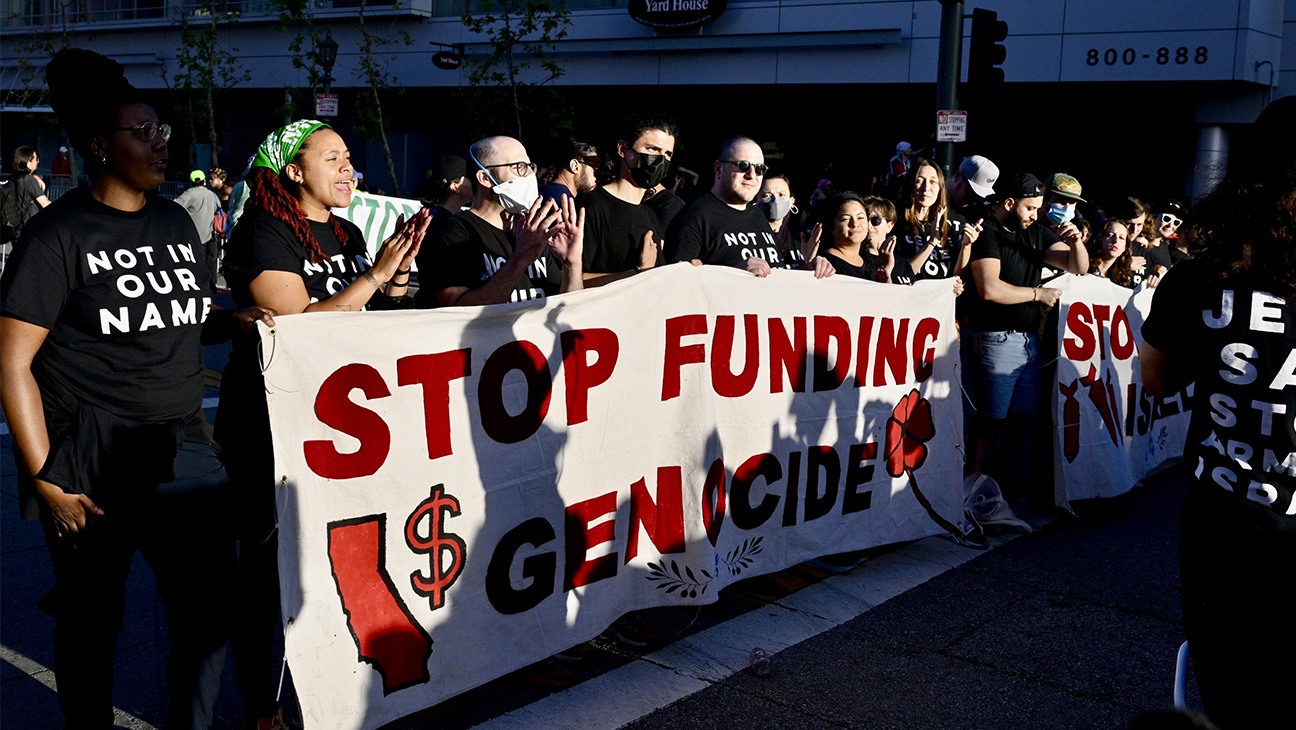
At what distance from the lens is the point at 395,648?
349 cm

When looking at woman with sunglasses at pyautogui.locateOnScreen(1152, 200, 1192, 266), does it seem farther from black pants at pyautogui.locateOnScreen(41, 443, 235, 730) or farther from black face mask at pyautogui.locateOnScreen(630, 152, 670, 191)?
black pants at pyautogui.locateOnScreen(41, 443, 235, 730)

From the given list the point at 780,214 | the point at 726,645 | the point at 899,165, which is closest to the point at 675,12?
the point at 899,165

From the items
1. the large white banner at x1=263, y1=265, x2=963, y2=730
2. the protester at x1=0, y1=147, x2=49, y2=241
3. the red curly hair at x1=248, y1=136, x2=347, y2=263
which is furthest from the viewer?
the protester at x1=0, y1=147, x2=49, y2=241

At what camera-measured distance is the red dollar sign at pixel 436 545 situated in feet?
11.7

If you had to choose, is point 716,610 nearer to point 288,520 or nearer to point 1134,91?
point 288,520

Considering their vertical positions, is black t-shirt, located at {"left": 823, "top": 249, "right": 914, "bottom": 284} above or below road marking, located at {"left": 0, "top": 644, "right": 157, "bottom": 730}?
above

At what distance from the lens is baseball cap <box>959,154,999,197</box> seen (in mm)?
7191

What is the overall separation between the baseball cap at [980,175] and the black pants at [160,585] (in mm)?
5279

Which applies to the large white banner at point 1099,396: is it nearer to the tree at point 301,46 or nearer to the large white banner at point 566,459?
the large white banner at point 566,459

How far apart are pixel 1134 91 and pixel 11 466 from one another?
18.9 meters

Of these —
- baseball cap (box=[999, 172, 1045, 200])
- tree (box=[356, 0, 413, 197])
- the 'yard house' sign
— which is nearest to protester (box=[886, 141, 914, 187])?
→ baseball cap (box=[999, 172, 1045, 200])

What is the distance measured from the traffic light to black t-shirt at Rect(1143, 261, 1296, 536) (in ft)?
28.5

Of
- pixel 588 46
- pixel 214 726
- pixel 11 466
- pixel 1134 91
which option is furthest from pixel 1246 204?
pixel 588 46

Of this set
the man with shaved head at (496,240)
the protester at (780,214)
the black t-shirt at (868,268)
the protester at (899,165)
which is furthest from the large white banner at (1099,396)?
the man with shaved head at (496,240)
